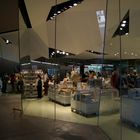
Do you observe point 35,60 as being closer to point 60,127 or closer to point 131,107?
point 60,127

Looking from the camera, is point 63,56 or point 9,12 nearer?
point 9,12

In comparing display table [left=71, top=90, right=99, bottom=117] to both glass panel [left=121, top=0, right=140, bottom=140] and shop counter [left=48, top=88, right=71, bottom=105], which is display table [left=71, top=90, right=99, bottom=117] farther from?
glass panel [left=121, top=0, right=140, bottom=140]

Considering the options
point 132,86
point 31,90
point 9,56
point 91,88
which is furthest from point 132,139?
point 9,56

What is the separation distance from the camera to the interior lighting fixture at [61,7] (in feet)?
34.4

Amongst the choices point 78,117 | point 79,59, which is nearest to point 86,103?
point 78,117

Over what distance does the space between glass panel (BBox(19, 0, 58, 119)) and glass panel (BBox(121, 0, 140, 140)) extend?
151 inches

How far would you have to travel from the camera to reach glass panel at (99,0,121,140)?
257 inches

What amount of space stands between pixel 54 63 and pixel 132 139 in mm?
5915

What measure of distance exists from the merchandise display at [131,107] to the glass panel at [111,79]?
167mm

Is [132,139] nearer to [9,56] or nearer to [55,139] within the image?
[55,139]

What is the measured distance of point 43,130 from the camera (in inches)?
282

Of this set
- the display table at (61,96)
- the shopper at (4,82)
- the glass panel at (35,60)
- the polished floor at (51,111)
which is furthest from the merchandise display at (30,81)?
the shopper at (4,82)

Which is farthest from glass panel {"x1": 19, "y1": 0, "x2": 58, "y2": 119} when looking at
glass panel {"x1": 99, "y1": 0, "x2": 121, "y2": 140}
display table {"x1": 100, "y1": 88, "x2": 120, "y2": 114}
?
glass panel {"x1": 99, "y1": 0, "x2": 121, "y2": 140}

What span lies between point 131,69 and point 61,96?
242 inches
